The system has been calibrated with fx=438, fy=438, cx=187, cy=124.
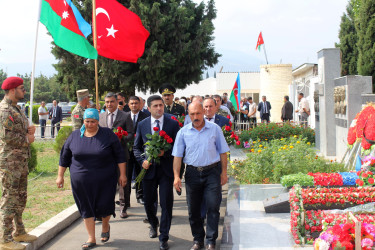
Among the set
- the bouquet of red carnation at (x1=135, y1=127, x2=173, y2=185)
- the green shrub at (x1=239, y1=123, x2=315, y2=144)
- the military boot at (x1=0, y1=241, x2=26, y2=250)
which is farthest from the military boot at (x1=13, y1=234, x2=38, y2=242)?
the green shrub at (x1=239, y1=123, x2=315, y2=144)

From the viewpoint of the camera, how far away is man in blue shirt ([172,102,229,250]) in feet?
18.1

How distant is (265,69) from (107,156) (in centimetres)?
2893

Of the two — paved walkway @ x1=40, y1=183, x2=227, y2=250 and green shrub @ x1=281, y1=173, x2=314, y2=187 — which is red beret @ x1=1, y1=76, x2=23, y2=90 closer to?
paved walkway @ x1=40, y1=183, x2=227, y2=250

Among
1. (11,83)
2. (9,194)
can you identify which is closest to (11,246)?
(9,194)

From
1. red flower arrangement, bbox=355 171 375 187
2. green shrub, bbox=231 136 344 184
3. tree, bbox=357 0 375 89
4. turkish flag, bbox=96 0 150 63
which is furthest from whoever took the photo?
tree, bbox=357 0 375 89

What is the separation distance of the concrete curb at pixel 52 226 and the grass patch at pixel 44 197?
0.24 meters

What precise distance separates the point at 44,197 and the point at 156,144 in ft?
13.2

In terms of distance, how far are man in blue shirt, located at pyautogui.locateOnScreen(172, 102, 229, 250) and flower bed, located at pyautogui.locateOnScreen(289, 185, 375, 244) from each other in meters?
1.01

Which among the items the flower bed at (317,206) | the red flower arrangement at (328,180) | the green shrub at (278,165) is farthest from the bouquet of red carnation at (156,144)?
the green shrub at (278,165)

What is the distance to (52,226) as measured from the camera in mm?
6535

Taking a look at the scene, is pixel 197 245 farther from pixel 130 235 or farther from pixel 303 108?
pixel 303 108

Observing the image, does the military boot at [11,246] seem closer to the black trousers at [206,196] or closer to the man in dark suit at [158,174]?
the man in dark suit at [158,174]

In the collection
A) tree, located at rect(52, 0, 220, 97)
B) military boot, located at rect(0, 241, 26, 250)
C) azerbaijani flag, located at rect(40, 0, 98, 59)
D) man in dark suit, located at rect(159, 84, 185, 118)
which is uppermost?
tree, located at rect(52, 0, 220, 97)

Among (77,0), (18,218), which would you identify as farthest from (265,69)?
(18,218)
